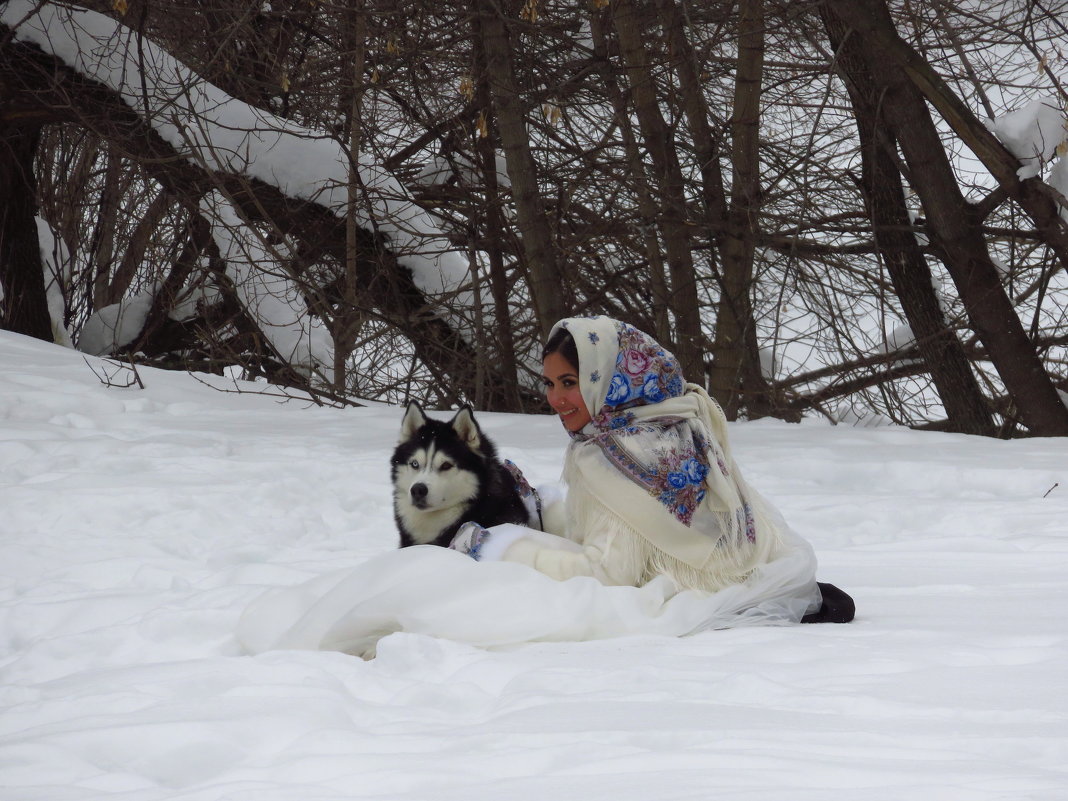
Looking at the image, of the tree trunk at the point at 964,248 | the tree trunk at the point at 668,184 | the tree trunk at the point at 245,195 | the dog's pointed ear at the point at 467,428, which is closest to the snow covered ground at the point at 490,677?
the dog's pointed ear at the point at 467,428

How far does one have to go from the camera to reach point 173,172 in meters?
9.16

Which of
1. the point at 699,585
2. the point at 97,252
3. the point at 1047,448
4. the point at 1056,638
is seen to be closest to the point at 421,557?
the point at 699,585

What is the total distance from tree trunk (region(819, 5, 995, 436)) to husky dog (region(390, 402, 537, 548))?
16.5 feet

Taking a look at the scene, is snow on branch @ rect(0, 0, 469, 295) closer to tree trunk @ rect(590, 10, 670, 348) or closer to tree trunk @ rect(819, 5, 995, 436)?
tree trunk @ rect(590, 10, 670, 348)

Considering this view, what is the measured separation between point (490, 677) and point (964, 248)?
643cm

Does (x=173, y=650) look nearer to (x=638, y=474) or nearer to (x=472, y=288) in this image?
(x=638, y=474)

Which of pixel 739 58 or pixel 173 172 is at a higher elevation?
pixel 739 58

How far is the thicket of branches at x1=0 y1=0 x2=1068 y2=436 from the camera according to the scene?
823cm

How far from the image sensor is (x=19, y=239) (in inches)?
405

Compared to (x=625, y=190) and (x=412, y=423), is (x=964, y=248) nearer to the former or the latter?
(x=625, y=190)

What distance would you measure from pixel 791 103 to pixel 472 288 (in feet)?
10.1

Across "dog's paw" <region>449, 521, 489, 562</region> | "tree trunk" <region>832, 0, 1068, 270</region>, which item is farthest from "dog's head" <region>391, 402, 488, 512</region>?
"tree trunk" <region>832, 0, 1068, 270</region>

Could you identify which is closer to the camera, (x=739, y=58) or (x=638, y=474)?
(x=638, y=474)

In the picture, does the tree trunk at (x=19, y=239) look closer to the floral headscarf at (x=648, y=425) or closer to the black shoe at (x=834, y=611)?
the floral headscarf at (x=648, y=425)
